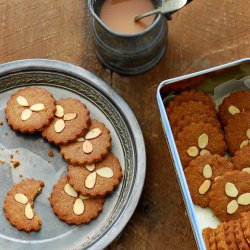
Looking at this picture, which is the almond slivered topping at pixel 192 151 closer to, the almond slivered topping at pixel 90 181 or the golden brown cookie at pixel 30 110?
the almond slivered topping at pixel 90 181

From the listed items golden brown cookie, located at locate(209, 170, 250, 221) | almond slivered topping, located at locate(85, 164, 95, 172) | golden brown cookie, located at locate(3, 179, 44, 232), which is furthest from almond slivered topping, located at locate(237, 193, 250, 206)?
golden brown cookie, located at locate(3, 179, 44, 232)

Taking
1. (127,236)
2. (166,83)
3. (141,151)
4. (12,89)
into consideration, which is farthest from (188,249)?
(12,89)

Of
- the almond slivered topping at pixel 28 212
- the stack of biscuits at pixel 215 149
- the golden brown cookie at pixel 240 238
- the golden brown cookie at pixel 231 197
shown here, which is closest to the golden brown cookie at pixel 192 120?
the stack of biscuits at pixel 215 149

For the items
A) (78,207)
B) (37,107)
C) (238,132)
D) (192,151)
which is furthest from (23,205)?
(238,132)

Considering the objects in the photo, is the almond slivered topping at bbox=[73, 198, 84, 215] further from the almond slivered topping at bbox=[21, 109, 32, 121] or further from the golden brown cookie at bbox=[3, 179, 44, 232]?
the almond slivered topping at bbox=[21, 109, 32, 121]

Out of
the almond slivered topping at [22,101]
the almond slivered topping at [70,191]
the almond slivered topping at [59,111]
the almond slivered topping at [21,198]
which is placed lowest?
the almond slivered topping at [70,191]
